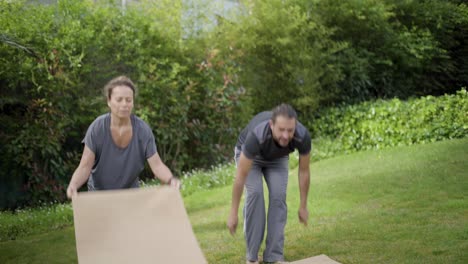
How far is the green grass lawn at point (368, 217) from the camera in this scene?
5.43 metres

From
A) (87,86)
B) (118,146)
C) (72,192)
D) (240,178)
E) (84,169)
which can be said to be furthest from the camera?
(87,86)

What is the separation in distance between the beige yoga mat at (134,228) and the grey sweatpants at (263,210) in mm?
1381

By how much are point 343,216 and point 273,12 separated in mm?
6091

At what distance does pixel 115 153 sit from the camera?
13.8ft

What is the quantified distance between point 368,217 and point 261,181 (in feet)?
6.57

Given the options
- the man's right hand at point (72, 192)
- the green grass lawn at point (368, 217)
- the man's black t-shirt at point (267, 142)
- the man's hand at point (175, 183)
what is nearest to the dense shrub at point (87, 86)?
the green grass lawn at point (368, 217)

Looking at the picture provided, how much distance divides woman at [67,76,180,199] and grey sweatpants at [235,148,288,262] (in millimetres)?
1053

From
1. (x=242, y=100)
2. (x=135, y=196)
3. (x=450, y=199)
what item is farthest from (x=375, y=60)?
(x=135, y=196)

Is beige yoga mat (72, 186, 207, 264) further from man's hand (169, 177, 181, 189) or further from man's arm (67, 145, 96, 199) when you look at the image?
man's arm (67, 145, 96, 199)

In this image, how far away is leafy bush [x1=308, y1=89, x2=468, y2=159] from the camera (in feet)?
33.4

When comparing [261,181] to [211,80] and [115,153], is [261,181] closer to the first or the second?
[115,153]

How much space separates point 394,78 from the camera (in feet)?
46.8

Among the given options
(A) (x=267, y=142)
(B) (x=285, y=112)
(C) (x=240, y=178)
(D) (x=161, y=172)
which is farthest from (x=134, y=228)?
(A) (x=267, y=142)

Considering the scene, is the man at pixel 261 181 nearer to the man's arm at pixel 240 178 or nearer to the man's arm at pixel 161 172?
the man's arm at pixel 240 178
